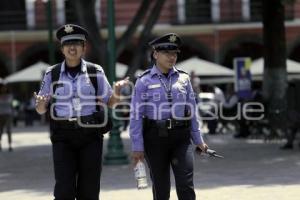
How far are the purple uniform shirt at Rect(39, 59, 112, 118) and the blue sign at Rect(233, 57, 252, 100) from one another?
14155 millimetres

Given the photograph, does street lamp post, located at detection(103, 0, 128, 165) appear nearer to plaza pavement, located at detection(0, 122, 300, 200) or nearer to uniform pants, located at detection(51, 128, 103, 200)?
plaza pavement, located at detection(0, 122, 300, 200)

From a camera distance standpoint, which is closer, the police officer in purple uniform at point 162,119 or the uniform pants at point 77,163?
the uniform pants at point 77,163

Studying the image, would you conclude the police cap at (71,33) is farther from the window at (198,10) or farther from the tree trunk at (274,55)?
the window at (198,10)

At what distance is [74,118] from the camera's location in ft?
21.8

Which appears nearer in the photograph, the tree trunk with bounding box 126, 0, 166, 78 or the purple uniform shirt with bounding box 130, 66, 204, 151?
the purple uniform shirt with bounding box 130, 66, 204, 151

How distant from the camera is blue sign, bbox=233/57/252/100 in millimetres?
21425

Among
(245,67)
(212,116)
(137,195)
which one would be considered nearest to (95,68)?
(137,195)

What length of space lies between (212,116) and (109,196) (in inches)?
477

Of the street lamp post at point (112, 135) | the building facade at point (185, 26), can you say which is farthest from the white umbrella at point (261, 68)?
the street lamp post at point (112, 135)

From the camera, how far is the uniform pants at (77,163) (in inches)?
259

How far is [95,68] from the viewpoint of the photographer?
6.84 metres

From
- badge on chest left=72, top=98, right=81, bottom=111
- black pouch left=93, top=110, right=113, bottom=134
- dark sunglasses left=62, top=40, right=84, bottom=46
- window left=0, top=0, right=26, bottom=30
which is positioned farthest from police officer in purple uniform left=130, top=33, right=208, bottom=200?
window left=0, top=0, right=26, bottom=30

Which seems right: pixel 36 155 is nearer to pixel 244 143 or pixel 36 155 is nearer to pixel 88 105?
pixel 244 143

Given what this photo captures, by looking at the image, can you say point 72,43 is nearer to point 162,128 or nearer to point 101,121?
point 101,121
